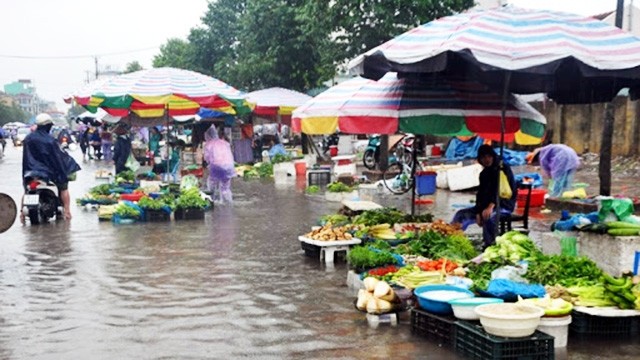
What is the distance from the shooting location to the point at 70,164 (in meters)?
13.8

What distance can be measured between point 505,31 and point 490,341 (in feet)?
12.3

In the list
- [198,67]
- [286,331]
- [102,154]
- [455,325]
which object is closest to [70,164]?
[286,331]

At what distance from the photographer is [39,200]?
13633 mm

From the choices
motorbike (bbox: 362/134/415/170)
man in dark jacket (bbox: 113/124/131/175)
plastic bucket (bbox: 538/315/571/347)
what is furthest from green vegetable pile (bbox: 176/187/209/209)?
motorbike (bbox: 362/134/415/170)

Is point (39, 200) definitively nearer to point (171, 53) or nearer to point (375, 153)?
point (375, 153)

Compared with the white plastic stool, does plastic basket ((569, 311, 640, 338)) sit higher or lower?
lower

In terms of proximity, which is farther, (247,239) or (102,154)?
(102,154)

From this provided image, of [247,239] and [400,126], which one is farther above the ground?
[400,126]

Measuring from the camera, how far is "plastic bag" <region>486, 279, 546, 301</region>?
6629mm

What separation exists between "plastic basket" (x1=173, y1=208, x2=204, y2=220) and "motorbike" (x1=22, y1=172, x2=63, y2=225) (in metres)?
2.38

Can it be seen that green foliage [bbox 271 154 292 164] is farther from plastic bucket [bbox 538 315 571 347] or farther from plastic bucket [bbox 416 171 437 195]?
plastic bucket [bbox 538 315 571 347]

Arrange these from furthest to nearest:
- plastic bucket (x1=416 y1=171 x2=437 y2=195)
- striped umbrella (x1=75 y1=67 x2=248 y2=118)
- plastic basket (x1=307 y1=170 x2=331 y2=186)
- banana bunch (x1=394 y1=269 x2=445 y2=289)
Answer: plastic basket (x1=307 y1=170 x2=331 y2=186) < plastic bucket (x1=416 y1=171 x2=437 y2=195) < striped umbrella (x1=75 y1=67 x2=248 y2=118) < banana bunch (x1=394 y1=269 x2=445 y2=289)

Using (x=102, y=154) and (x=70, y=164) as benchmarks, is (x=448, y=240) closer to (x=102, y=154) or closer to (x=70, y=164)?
(x=70, y=164)

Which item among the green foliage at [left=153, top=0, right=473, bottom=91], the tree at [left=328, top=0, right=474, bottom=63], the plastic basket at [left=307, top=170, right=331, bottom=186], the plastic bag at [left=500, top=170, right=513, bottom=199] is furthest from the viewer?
the green foliage at [left=153, top=0, right=473, bottom=91]
